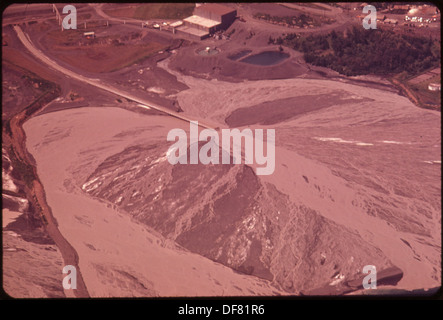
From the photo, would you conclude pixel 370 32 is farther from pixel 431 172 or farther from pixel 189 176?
pixel 189 176

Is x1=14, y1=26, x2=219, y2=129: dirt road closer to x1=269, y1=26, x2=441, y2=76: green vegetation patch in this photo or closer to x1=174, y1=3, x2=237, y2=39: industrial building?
x1=174, y1=3, x2=237, y2=39: industrial building

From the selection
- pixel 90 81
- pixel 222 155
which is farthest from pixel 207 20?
pixel 222 155

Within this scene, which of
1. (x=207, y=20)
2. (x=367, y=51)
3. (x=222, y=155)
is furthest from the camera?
(x=207, y=20)

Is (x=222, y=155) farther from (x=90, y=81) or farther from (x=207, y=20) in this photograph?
(x=207, y=20)

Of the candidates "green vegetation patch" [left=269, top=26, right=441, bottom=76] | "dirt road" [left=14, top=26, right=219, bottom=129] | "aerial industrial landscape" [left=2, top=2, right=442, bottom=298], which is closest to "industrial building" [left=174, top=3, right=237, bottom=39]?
"aerial industrial landscape" [left=2, top=2, right=442, bottom=298]

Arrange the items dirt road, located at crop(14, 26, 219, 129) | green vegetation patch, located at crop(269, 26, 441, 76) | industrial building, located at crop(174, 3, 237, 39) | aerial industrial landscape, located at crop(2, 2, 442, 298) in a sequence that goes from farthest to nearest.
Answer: industrial building, located at crop(174, 3, 237, 39), green vegetation patch, located at crop(269, 26, 441, 76), dirt road, located at crop(14, 26, 219, 129), aerial industrial landscape, located at crop(2, 2, 442, 298)

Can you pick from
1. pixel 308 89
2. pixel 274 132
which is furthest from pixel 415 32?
pixel 274 132

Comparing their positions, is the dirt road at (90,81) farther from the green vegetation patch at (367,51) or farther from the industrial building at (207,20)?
the green vegetation patch at (367,51)
